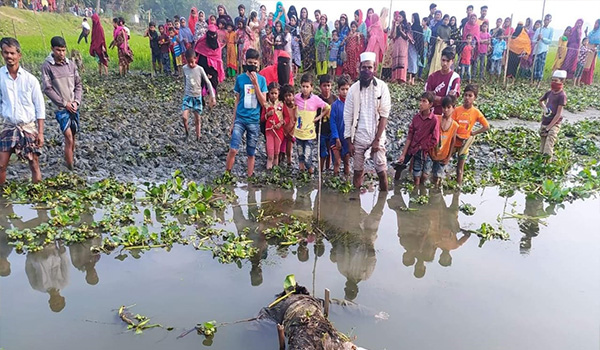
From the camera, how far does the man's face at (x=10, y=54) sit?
4.76 metres

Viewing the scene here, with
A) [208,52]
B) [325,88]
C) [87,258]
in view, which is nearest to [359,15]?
Result: [208,52]

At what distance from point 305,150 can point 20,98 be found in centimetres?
362

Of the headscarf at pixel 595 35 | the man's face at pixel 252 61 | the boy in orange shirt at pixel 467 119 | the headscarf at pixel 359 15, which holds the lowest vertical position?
the boy in orange shirt at pixel 467 119

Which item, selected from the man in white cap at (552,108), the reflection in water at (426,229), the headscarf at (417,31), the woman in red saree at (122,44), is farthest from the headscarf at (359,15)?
the reflection in water at (426,229)

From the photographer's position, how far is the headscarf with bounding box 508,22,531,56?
47.0 ft

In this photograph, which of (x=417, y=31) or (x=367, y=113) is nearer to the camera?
(x=367, y=113)

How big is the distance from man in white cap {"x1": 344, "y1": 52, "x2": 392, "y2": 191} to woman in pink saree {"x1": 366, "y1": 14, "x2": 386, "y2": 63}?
26.6ft

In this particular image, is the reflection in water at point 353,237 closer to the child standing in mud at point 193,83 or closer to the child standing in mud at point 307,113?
the child standing in mud at point 307,113

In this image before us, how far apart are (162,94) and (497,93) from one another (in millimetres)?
9589

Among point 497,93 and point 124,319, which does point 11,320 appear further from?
point 497,93

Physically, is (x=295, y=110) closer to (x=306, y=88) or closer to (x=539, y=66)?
(x=306, y=88)

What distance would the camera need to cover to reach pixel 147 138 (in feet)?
24.9

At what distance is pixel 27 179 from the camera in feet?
18.9

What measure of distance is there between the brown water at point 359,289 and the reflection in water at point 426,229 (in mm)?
23
